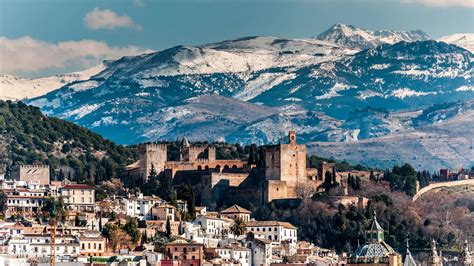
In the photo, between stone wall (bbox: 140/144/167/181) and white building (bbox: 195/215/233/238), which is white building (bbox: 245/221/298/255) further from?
stone wall (bbox: 140/144/167/181)

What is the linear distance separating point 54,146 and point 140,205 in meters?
33.2

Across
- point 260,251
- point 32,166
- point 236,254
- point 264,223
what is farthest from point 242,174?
point 236,254

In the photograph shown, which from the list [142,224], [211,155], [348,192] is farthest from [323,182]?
[142,224]

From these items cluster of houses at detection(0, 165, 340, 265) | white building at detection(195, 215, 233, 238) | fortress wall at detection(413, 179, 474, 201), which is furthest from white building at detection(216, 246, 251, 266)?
fortress wall at detection(413, 179, 474, 201)

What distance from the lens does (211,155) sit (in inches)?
5017

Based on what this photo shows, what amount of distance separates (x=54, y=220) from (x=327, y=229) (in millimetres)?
23590

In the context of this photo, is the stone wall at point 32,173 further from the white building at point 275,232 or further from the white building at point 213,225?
the white building at point 275,232

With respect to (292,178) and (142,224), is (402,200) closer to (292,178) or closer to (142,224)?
(292,178)

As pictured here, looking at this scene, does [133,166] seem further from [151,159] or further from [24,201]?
[24,201]

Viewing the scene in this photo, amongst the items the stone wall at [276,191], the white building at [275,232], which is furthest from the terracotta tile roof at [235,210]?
the white building at [275,232]

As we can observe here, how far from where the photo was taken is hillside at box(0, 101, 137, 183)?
5212 inches

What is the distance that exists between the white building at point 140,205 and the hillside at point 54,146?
17.9 m

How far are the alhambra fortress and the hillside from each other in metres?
4.92

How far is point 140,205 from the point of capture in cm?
10675
